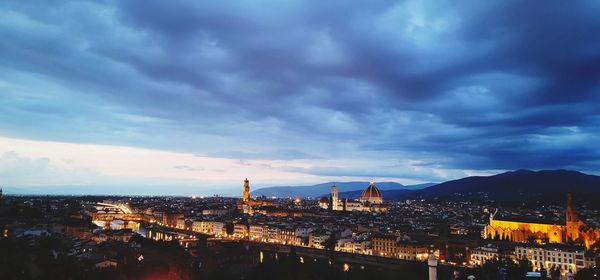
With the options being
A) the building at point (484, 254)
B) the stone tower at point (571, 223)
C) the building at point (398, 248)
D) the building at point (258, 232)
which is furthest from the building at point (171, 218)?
the stone tower at point (571, 223)

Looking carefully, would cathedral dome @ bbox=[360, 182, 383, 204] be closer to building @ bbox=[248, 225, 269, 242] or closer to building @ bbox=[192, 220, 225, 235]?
building @ bbox=[192, 220, 225, 235]

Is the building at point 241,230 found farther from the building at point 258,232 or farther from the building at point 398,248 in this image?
the building at point 398,248

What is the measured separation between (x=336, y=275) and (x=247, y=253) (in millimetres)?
23536

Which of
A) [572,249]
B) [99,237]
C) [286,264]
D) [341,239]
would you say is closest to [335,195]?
[341,239]

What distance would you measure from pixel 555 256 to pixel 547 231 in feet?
74.2

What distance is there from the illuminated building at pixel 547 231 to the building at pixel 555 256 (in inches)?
526

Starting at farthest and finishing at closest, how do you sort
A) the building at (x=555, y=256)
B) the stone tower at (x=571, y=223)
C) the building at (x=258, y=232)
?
the building at (x=258, y=232)
the stone tower at (x=571, y=223)
the building at (x=555, y=256)

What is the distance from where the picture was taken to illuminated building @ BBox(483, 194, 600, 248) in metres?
61.1

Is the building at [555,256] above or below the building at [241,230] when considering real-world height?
above

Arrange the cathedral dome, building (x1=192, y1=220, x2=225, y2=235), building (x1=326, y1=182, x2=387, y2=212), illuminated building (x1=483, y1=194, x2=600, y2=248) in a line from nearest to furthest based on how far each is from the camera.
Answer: illuminated building (x1=483, y1=194, x2=600, y2=248), building (x1=192, y1=220, x2=225, y2=235), building (x1=326, y1=182, x2=387, y2=212), the cathedral dome

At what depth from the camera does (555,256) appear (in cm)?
4559

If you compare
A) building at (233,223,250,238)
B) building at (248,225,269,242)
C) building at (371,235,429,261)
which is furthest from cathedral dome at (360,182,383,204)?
building at (371,235,429,261)

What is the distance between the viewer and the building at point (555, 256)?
44.2 meters

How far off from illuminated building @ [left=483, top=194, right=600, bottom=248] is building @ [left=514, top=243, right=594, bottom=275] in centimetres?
1335
